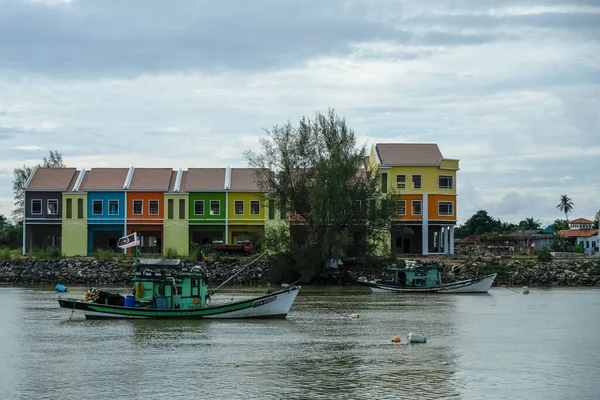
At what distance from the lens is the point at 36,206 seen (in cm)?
8500

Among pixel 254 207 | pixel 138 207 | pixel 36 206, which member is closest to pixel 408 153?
pixel 254 207

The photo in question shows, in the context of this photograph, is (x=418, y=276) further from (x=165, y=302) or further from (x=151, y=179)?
(x=151, y=179)

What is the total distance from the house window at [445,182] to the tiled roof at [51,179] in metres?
33.1

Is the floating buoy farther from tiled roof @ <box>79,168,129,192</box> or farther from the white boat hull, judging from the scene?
tiled roof @ <box>79,168,129,192</box>

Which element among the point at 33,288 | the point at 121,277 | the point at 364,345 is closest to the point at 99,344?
the point at 364,345

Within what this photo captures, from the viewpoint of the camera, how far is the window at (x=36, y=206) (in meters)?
84.8

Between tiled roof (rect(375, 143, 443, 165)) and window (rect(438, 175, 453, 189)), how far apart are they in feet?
5.60

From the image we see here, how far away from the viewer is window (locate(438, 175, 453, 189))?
84.7 metres

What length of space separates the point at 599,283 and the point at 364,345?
46.4 metres

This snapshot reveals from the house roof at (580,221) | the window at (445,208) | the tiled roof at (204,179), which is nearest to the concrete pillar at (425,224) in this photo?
the window at (445,208)

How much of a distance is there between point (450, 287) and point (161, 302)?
28.5m

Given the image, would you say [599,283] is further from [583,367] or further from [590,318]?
[583,367]

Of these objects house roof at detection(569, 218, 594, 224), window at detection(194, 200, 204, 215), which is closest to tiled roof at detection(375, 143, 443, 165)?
window at detection(194, 200, 204, 215)

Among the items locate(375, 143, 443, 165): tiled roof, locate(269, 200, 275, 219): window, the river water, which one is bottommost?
the river water
